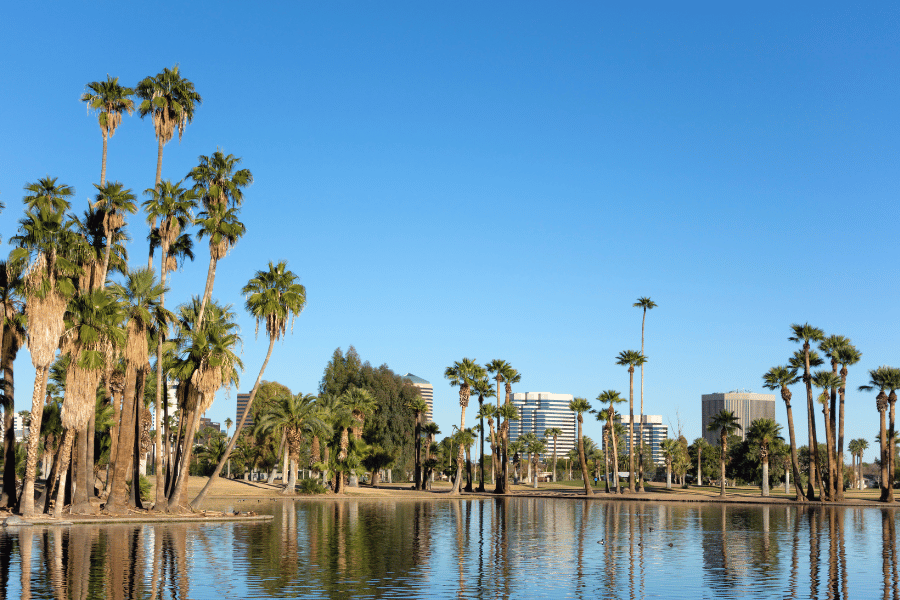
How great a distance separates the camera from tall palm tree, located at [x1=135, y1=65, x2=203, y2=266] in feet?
160

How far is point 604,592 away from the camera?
22.5 meters

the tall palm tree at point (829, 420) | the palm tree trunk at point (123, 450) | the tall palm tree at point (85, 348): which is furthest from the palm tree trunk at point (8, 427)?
the tall palm tree at point (829, 420)

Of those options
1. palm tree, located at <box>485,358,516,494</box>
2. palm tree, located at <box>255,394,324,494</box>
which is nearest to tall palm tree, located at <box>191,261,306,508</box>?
palm tree, located at <box>255,394,324,494</box>

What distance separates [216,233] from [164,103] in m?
8.66

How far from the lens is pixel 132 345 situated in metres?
43.8

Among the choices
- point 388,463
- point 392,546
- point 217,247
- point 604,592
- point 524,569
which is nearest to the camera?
point 604,592

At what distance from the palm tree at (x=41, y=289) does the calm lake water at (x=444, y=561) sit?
16.4ft

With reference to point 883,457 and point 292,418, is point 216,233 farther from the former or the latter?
point 883,457

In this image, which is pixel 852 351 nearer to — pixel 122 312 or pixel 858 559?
pixel 858 559

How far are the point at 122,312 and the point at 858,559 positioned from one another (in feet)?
119

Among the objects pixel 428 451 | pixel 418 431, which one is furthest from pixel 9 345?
pixel 428 451

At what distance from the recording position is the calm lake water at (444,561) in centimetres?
2233

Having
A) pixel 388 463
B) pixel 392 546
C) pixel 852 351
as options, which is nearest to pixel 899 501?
pixel 852 351

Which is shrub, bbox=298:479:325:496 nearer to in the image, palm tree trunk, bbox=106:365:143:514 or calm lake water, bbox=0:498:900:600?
calm lake water, bbox=0:498:900:600
